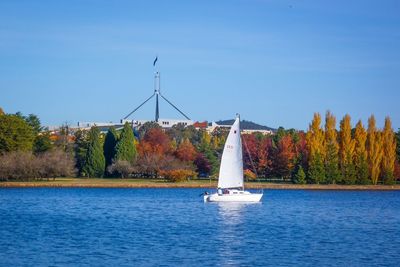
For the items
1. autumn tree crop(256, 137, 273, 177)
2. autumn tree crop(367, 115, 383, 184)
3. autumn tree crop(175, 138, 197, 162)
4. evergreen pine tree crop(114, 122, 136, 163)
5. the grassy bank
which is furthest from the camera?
autumn tree crop(175, 138, 197, 162)

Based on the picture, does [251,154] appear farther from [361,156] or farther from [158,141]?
[361,156]

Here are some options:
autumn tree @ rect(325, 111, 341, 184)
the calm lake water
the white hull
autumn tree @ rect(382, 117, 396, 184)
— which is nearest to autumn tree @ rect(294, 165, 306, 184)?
autumn tree @ rect(325, 111, 341, 184)

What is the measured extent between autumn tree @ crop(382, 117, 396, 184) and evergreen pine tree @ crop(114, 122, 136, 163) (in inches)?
1316

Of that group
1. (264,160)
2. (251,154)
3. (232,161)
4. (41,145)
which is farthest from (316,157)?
(41,145)

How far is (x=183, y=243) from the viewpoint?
37094 millimetres

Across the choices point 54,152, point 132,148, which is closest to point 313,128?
point 132,148

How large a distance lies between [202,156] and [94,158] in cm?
1595

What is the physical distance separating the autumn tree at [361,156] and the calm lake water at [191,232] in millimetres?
19523

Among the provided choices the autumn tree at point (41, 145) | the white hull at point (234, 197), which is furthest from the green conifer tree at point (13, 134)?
the white hull at point (234, 197)

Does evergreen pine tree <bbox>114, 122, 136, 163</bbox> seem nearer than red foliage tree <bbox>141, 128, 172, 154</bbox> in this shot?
Yes

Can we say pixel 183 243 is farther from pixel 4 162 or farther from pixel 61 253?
pixel 4 162

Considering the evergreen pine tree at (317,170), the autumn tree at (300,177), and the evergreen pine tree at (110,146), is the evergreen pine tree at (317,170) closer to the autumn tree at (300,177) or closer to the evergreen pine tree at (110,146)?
the autumn tree at (300,177)

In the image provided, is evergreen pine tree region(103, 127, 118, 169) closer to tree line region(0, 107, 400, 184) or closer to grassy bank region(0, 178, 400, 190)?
tree line region(0, 107, 400, 184)

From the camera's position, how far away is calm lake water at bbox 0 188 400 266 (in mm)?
32219
